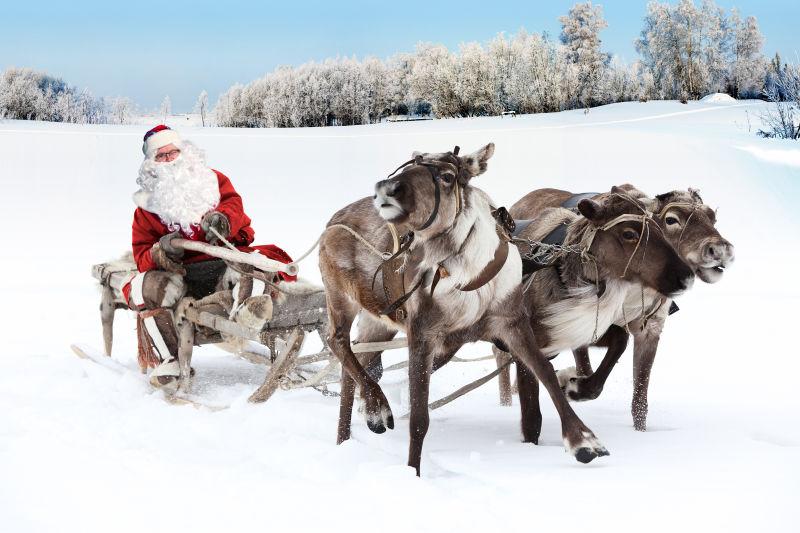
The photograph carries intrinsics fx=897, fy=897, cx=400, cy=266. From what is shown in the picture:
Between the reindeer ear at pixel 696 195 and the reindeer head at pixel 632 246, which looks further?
the reindeer ear at pixel 696 195

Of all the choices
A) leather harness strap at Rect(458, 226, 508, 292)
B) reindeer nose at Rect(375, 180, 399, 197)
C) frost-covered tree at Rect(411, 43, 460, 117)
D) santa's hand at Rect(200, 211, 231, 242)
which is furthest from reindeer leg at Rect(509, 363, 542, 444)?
frost-covered tree at Rect(411, 43, 460, 117)

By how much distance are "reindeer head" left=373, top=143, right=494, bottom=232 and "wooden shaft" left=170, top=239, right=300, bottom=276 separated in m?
1.85

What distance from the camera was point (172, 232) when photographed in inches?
254

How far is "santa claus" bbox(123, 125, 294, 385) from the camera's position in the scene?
6332mm

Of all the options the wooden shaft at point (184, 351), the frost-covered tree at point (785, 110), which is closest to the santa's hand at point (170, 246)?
the wooden shaft at point (184, 351)

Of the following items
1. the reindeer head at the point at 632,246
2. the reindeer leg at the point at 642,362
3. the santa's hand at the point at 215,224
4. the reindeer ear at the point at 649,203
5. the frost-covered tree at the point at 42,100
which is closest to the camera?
the reindeer head at the point at 632,246

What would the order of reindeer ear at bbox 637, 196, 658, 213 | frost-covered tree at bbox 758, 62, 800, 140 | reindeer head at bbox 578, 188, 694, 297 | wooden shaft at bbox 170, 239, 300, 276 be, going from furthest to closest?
frost-covered tree at bbox 758, 62, 800, 140 → wooden shaft at bbox 170, 239, 300, 276 → reindeer ear at bbox 637, 196, 658, 213 → reindeer head at bbox 578, 188, 694, 297

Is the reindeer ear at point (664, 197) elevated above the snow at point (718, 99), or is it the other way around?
the snow at point (718, 99)

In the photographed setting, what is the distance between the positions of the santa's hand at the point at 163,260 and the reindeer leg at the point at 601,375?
292 cm

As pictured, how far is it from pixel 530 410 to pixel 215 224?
2.68 meters

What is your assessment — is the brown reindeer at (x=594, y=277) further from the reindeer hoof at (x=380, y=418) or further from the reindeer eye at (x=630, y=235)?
the reindeer hoof at (x=380, y=418)

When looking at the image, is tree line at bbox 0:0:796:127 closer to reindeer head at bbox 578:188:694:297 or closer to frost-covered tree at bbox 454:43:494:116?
frost-covered tree at bbox 454:43:494:116

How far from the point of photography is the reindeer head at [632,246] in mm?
4492

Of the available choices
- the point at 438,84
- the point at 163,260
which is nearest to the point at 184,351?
the point at 163,260
